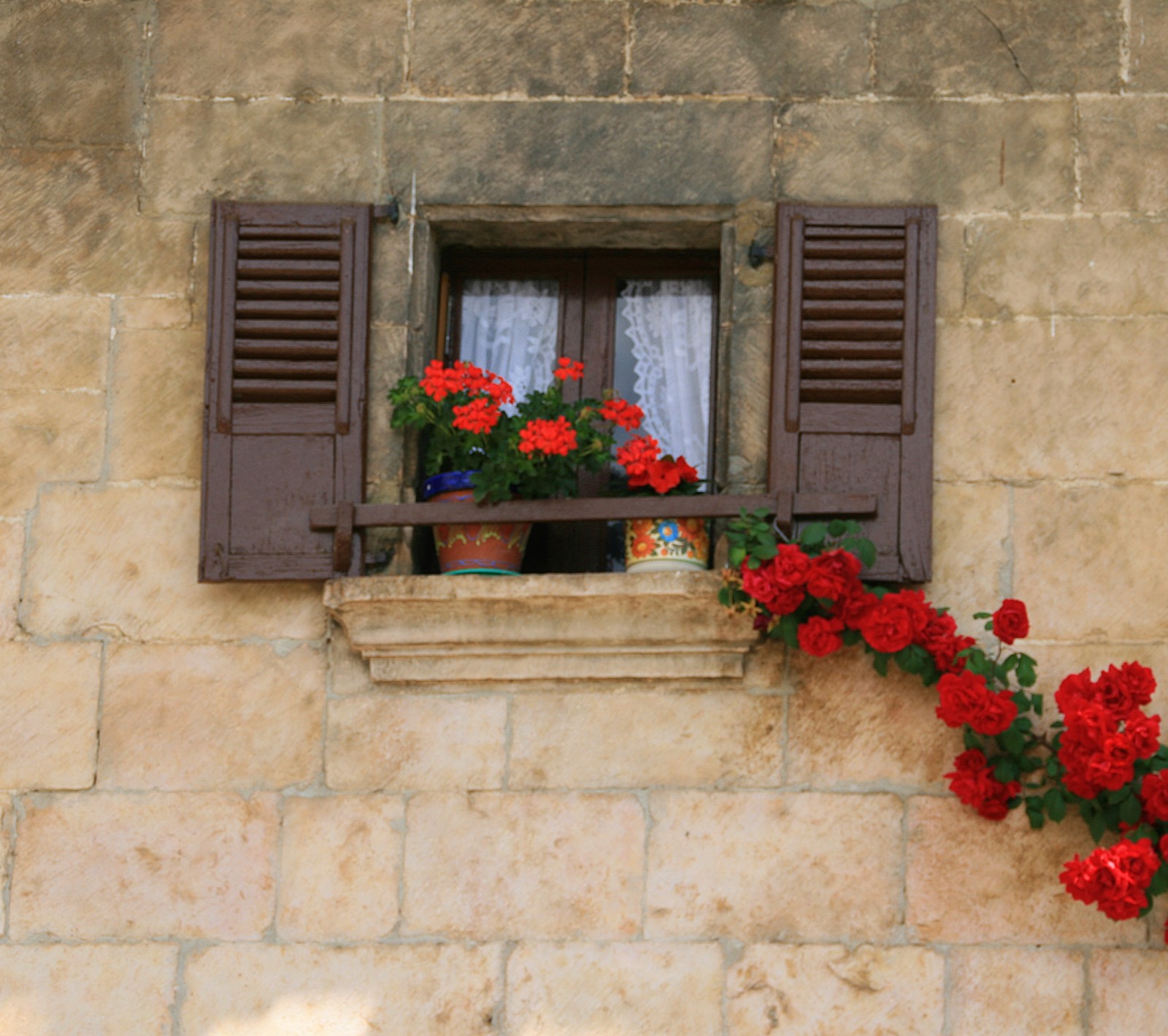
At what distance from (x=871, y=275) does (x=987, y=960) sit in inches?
66.2

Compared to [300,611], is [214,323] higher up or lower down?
higher up

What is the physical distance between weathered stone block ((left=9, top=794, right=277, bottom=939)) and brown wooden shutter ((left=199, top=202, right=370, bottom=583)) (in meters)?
0.58

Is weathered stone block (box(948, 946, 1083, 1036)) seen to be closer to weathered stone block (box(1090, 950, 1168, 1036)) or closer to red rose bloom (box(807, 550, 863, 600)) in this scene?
weathered stone block (box(1090, 950, 1168, 1036))

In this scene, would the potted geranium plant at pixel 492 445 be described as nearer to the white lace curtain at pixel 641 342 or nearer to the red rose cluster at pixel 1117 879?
the white lace curtain at pixel 641 342

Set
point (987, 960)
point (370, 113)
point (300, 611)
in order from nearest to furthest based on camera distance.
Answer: point (987, 960)
point (300, 611)
point (370, 113)

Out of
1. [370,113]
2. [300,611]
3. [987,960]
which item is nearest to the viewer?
[987,960]

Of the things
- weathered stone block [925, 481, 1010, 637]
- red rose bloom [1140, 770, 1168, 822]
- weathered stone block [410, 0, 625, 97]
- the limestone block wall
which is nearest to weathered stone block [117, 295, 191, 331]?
the limestone block wall

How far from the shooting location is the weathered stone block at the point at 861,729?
4.59m

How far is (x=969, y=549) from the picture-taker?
4719 millimetres

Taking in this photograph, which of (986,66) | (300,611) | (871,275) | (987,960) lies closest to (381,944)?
(300,611)

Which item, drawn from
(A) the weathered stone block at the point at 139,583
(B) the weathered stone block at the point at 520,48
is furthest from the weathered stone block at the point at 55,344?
(B) the weathered stone block at the point at 520,48

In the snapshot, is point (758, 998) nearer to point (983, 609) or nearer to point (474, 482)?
point (983, 609)

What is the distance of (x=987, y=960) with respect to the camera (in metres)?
4.45

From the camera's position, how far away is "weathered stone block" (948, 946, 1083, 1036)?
440 centimetres
